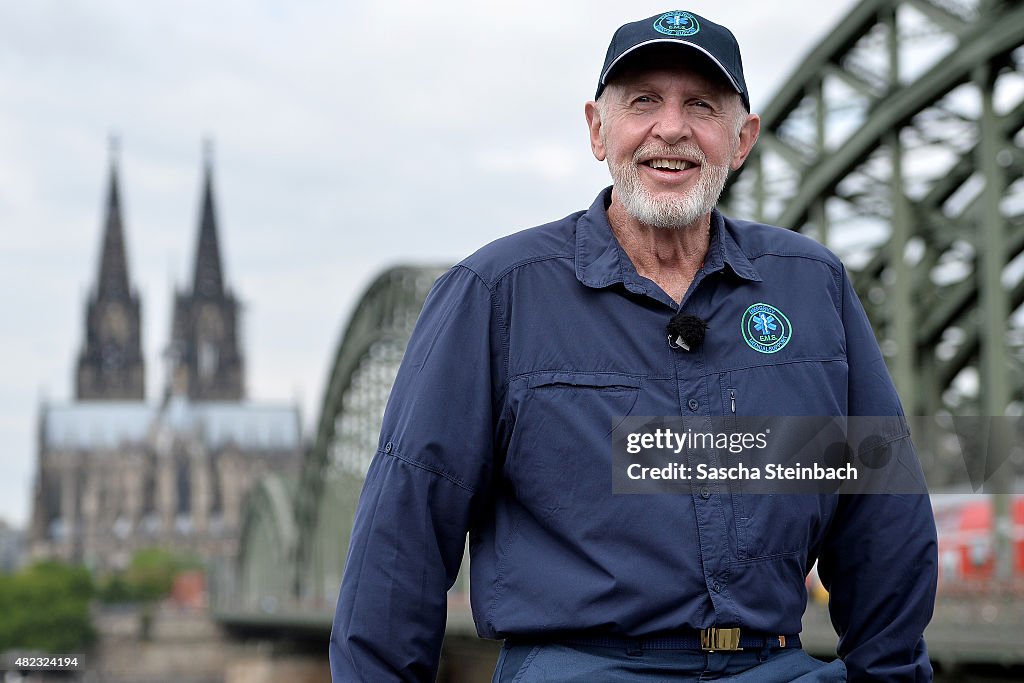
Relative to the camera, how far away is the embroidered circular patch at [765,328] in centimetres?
252

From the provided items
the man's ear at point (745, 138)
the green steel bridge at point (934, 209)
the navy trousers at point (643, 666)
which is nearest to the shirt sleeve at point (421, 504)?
the navy trousers at point (643, 666)

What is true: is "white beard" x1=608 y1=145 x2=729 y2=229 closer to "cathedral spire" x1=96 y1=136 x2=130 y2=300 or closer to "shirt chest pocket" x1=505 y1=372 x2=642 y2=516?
"shirt chest pocket" x1=505 y1=372 x2=642 y2=516

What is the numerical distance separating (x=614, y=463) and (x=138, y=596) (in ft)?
326

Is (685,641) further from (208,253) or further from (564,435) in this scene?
(208,253)

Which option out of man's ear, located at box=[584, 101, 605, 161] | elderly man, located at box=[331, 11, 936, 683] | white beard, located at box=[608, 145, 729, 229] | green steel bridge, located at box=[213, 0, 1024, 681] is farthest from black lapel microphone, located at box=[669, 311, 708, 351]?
green steel bridge, located at box=[213, 0, 1024, 681]

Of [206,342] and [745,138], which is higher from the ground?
[206,342]

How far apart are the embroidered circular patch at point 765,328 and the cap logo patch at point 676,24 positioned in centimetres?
42

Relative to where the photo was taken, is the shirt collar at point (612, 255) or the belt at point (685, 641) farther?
the shirt collar at point (612, 255)

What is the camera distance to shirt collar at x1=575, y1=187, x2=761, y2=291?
253 centimetres

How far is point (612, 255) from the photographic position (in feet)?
8.45

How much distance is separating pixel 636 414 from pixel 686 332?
0.46ft

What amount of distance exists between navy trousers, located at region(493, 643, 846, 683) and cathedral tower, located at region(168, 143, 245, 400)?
129 metres

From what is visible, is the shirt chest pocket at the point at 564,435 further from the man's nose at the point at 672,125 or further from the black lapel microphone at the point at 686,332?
the man's nose at the point at 672,125

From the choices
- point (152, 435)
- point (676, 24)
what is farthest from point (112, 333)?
point (676, 24)
